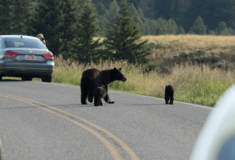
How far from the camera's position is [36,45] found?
1606 cm

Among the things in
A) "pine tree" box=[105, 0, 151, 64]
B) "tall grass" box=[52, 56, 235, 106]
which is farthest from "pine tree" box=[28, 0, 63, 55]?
"tall grass" box=[52, 56, 235, 106]

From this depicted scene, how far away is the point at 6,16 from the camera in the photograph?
2908 inches

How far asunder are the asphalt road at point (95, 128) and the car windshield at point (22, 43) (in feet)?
11.3

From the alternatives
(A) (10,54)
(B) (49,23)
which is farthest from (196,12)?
(A) (10,54)

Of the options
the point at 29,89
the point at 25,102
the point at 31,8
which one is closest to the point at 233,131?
the point at 25,102

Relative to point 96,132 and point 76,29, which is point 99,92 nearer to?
point 96,132

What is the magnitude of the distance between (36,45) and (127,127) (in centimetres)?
922

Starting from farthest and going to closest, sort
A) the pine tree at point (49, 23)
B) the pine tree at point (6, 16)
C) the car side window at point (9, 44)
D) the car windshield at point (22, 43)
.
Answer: the pine tree at point (6, 16), the pine tree at point (49, 23), the car windshield at point (22, 43), the car side window at point (9, 44)

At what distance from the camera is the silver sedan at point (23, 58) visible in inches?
604

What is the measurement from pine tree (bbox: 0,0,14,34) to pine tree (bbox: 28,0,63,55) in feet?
70.2

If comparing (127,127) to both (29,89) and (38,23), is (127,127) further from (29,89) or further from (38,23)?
(38,23)

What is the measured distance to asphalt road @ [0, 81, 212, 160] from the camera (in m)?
5.89

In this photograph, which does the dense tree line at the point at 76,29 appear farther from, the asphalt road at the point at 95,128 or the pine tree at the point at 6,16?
the asphalt road at the point at 95,128

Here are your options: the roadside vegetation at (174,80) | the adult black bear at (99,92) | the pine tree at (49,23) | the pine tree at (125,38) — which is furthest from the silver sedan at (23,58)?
the pine tree at (49,23)
